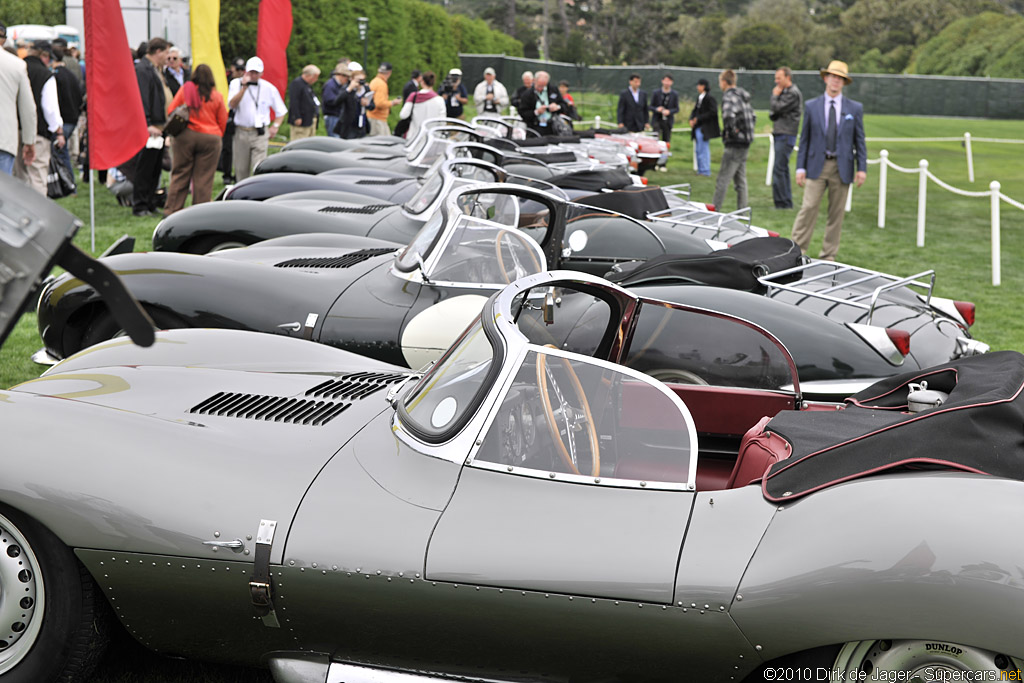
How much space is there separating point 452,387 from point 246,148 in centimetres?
1171

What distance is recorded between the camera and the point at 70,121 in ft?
45.8

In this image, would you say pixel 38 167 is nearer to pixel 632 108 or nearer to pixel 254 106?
pixel 254 106

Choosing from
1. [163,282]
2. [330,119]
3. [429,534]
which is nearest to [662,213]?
[163,282]

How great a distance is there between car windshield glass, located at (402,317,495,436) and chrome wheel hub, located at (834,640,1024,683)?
53.2 inches

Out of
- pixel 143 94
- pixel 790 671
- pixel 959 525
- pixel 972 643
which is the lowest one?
pixel 790 671

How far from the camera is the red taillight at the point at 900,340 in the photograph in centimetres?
517

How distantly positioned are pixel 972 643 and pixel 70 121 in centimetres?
1429

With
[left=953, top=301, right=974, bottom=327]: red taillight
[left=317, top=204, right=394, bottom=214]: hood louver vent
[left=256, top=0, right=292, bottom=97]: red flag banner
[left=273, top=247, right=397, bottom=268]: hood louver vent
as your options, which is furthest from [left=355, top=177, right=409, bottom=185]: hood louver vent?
[left=256, top=0, right=292, bottom=97]: red flag banner

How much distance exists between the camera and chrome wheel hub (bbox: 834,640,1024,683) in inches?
98.5

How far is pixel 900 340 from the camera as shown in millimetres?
5191

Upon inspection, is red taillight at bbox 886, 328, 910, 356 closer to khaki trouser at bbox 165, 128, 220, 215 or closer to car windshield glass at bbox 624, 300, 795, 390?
car windshield glass at bbox 624, 300, 795, 390

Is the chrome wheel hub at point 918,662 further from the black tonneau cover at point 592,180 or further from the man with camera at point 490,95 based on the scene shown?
the man with camera at point 490,95

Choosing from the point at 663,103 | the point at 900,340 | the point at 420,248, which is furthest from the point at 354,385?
the point at 663,103

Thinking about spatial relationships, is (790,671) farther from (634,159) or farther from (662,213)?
(634,159)
